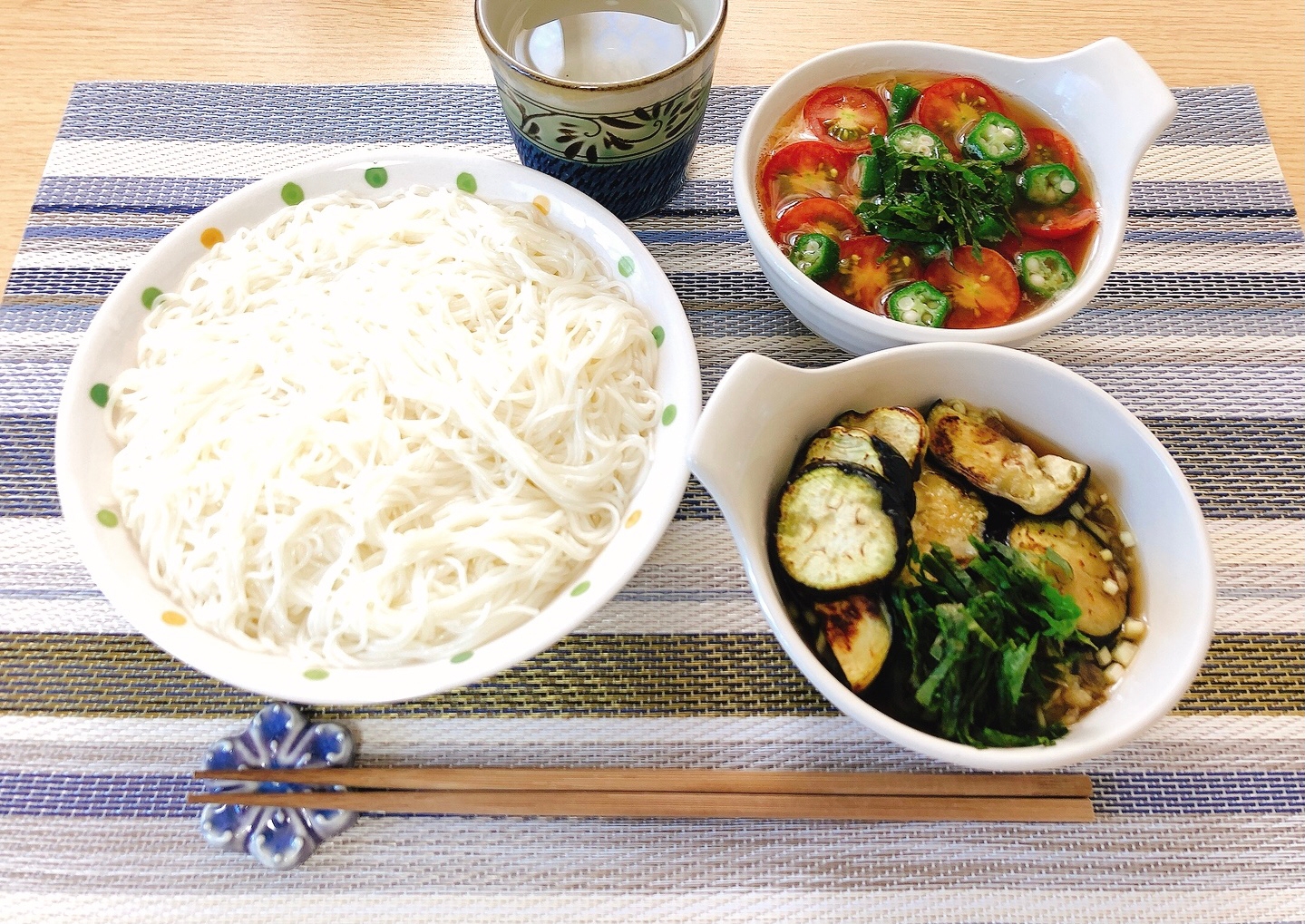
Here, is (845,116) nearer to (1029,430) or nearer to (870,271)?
(870,271)

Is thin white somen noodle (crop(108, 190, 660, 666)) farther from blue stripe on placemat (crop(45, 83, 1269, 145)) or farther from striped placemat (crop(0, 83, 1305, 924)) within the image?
blue stripe on placemat (crop(45, 83, 1269, 145))

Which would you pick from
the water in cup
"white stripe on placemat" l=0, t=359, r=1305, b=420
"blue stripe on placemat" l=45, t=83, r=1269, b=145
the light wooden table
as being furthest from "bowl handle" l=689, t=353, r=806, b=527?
the light wooden table

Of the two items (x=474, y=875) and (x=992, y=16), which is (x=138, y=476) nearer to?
(x=474, y=875)

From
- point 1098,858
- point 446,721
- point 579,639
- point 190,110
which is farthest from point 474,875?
point 190,110

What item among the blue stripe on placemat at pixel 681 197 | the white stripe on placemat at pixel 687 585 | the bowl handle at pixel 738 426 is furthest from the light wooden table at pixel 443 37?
the bowl handle at pixel 738 426

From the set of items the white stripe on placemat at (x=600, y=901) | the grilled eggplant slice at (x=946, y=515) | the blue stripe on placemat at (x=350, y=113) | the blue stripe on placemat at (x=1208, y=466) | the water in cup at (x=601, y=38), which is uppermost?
the water in cup at (x=601, y=38)

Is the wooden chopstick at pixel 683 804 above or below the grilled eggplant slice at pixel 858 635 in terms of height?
below

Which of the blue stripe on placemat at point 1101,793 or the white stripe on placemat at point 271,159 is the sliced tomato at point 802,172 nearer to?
the white stripe on placemat at point 271,159
